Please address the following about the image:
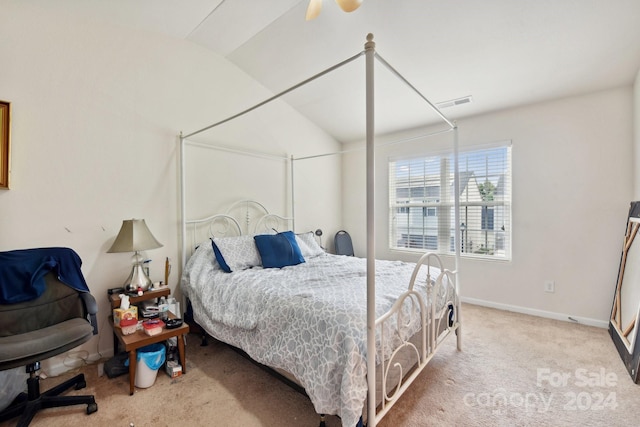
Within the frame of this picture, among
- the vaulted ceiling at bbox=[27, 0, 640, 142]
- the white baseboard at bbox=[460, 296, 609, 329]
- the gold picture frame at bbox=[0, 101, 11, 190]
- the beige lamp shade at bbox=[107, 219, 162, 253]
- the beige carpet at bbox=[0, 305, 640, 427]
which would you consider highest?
the vaulted ceiling at bbox=[27, 0, 640, 142]

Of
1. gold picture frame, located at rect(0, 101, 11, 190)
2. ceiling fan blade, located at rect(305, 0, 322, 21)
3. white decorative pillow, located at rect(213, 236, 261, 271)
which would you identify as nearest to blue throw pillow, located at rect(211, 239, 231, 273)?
white decorative pillow, located at rect(213, 236, 261, 271)

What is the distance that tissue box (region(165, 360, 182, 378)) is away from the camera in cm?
204

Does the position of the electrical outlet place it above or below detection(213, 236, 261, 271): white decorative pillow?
below

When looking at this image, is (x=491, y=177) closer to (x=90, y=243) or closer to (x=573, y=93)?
(x=573, y=93)

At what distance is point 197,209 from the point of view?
2928 mm

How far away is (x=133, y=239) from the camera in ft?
7.18

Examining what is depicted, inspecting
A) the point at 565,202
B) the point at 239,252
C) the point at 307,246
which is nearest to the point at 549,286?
the point at 565,202

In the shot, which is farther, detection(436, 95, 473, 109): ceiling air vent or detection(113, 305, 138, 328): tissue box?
detection(436, 95, 473, 109): ceiling air vent

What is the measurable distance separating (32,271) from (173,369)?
3.68 ft

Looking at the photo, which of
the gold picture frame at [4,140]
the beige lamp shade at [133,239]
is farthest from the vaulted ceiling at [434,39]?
the beige lamp shade at [133,239]

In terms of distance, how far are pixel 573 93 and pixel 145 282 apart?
440 centimetres

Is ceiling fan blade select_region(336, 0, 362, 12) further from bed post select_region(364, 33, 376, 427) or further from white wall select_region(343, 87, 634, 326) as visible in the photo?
white wall select_region(343, 87, 634, 326)

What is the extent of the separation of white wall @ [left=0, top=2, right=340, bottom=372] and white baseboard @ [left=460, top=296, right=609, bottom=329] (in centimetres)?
332

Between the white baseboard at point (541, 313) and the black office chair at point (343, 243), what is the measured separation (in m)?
1.70
